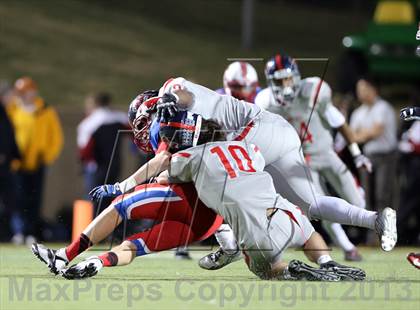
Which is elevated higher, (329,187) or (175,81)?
(175,81)

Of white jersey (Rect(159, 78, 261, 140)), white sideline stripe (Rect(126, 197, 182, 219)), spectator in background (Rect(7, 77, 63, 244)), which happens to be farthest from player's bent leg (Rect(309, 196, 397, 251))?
spectator in background (Rect(7, 77, 63, 244))

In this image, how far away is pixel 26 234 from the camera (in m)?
15.0

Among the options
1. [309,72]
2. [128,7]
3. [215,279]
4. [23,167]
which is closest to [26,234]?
[23,167]

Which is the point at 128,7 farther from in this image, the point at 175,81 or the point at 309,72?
the point at 175,81

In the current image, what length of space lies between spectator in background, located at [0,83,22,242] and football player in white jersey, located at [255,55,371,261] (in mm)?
4534

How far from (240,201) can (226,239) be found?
125cm

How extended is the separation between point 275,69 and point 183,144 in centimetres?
251

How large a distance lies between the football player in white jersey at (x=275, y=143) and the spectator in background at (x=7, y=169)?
6.03 m

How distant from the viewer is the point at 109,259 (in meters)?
8.11

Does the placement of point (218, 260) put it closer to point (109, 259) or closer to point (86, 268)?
point (109, 259)

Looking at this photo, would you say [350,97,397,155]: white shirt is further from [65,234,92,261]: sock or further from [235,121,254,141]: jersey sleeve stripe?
[65,234,92,261]: sock

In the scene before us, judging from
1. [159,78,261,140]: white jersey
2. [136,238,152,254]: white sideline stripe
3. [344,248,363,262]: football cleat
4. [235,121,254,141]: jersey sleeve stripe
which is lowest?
[344,248,363,262]: football cleat

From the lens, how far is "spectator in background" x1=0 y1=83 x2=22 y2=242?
1462cm

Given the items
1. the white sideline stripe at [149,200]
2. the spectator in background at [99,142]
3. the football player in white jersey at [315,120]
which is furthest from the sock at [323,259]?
the spectator in background at [99,142]
